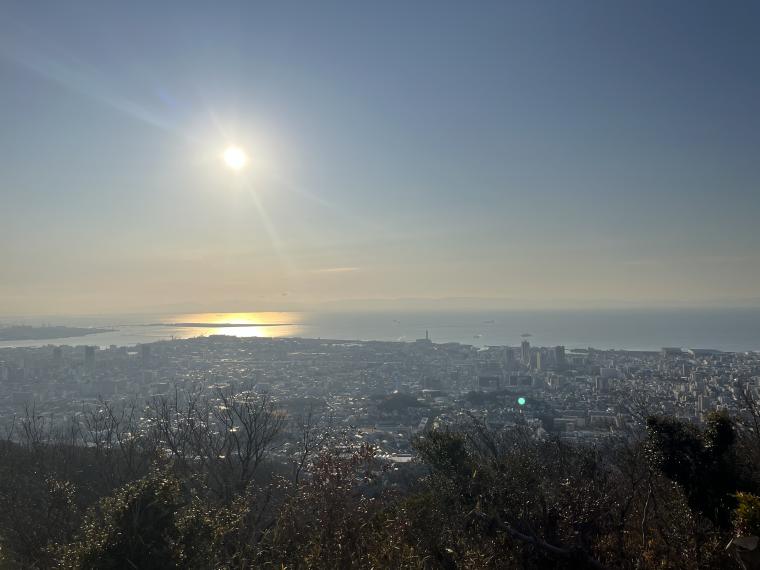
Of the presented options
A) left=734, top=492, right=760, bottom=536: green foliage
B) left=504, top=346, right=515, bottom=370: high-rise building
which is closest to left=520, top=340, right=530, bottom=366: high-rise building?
left=504, top=346, right=515, bottom=370: high-rise building

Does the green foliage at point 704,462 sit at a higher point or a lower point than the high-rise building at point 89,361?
higher

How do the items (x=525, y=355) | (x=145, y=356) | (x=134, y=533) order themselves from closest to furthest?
1. (x=134, y=533)
2. (x=145, y=356)
3. (x=525, y=355)

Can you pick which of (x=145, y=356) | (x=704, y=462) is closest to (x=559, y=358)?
(x=145, y=356)

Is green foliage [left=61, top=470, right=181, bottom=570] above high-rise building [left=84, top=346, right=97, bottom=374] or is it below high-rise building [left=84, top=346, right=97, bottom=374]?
above

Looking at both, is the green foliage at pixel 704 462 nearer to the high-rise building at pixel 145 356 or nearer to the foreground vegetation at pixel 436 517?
the foreground vegetation at pixel 436 517

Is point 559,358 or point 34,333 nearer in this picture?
point 559,358

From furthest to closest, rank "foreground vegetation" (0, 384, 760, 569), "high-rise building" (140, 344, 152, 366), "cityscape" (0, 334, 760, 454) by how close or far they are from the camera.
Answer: "high-rise building" (140, 344, 152, 366)
"cityscape" (0, 334, 760, 454)
"foreground vegetation" (0, 384, 760, 569)

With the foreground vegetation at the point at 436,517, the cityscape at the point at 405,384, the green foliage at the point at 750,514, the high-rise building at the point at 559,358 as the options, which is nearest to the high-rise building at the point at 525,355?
the cityscape at the point at 405,384

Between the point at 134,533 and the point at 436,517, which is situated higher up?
the point at 134,533

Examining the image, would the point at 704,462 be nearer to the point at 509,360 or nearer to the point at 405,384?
the point at 405,384

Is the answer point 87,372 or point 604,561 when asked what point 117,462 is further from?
point 87,372

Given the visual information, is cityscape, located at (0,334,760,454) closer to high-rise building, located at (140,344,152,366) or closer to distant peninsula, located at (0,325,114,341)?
high-rise building, located at (140,344,152,366)
